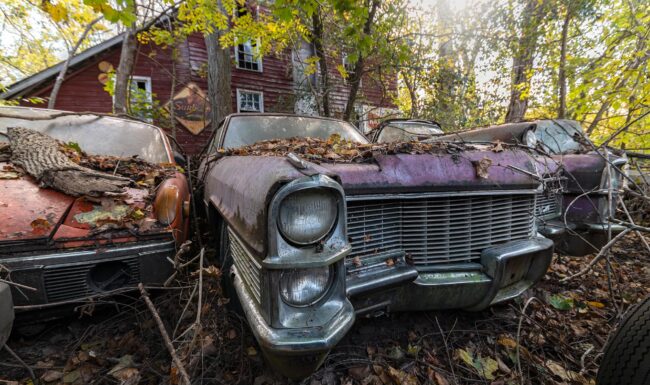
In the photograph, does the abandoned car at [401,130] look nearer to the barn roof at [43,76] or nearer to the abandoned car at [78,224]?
the abandoned car at [78,224]

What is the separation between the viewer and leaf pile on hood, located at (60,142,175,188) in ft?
7.70

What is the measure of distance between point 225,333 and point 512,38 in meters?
12.6

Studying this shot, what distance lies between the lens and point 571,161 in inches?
113

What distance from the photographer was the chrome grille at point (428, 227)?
60.9 inches

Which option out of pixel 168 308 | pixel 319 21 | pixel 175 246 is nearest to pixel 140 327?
pixel 168 308

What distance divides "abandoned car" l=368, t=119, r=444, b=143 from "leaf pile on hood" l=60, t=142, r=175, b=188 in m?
3.00

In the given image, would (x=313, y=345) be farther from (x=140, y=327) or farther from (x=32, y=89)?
(x=32, y=89)

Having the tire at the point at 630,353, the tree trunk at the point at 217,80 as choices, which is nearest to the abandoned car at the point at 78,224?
the tire at the point at 630,353

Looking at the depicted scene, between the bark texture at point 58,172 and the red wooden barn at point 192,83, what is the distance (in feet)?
26.3

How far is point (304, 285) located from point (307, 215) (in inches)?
11.7

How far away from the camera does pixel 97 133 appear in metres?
3.01

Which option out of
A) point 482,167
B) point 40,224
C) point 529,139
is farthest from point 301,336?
point 529,139

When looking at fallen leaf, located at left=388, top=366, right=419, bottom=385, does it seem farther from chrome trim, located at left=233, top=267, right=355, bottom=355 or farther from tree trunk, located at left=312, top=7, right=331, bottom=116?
tree trunk, located at left=312, top=7, right=331, bottom=116

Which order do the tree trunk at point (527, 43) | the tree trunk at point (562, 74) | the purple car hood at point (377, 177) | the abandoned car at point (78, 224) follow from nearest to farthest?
the purple car hood at point (377, 177) < the abandoned car at point (78, 224) < the tree trunk at point (562, 74) < the tree trunk at point (527, 43)
